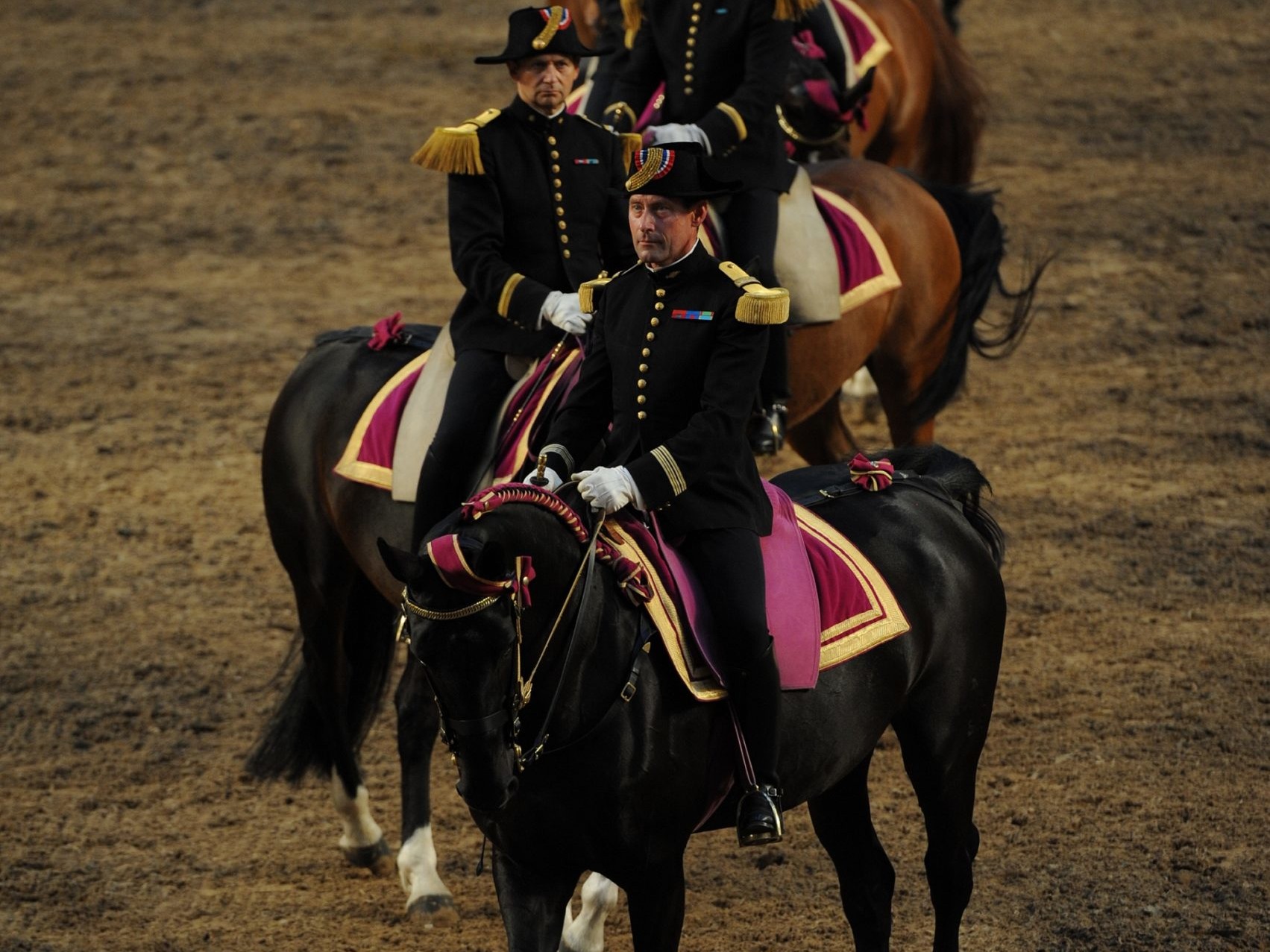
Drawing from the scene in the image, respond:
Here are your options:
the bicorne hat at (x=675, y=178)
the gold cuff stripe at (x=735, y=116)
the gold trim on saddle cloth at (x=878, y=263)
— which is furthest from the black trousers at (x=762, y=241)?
the bicorne hat at (x=675, y=178)

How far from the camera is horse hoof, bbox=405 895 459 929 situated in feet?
20.2

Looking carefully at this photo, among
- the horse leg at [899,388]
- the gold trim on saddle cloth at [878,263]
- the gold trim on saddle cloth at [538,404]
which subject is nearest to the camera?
the gold trim on saddle cloth at [538,404]

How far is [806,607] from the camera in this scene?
4.77 m

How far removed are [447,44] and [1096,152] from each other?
20.8ft

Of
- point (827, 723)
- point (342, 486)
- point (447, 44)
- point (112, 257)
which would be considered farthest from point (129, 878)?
point (447, 44)

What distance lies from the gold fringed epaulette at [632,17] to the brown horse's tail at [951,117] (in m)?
4.29

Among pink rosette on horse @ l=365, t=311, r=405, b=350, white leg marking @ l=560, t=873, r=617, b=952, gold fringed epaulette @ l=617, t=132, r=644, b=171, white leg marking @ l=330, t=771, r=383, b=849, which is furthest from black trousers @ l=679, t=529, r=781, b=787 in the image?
pink rosette on horse @ l=365, t=311, r=405, b=350

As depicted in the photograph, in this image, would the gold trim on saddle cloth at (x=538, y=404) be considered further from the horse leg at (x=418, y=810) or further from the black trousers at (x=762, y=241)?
the black trousers at (x=762, y=241)

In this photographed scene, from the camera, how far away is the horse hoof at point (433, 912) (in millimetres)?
6148

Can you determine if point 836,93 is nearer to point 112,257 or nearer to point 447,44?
point 112,257

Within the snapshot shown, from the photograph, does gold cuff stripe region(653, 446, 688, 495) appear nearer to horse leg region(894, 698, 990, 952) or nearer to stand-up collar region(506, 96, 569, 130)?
horse leg region(894, 698, 990, 952)

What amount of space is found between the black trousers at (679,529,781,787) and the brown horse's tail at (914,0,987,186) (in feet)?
25.6

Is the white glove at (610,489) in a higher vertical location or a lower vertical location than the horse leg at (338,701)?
higher

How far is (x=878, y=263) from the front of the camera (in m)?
8.18
